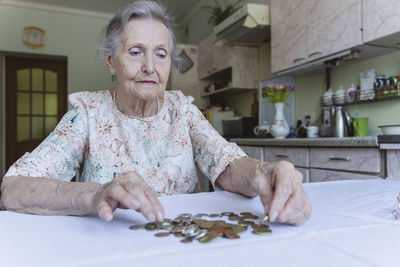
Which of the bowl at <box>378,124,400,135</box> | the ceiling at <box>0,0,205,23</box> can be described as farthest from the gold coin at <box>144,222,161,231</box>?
the ceiling at <box>0,0,205,23</box>

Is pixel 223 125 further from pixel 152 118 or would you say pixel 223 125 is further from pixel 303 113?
pixel 152 118

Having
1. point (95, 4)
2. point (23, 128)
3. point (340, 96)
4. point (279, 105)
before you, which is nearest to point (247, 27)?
point (279, 105)

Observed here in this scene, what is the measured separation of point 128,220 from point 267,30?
3495 mm

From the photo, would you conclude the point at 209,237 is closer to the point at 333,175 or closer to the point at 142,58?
the point at 142,58

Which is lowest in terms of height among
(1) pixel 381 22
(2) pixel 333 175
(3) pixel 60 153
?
(2) pixel 333 175

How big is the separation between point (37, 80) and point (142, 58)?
606 cm

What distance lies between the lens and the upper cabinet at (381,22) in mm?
2164

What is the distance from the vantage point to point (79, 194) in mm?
722

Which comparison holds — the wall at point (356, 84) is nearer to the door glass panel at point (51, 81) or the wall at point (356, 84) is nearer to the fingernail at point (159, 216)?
the fingernail at point (159, 216)

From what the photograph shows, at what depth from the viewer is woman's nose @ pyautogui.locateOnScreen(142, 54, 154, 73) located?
122cm

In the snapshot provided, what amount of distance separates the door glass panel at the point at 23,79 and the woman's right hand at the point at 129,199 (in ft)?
21.8

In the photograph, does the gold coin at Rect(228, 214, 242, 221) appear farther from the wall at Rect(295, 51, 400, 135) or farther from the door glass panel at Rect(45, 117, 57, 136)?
the door glass panel at Rect(45, 117, 57, 136)

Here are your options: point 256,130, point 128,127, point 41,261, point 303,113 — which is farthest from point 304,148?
point 41,261

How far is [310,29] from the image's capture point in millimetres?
2914
